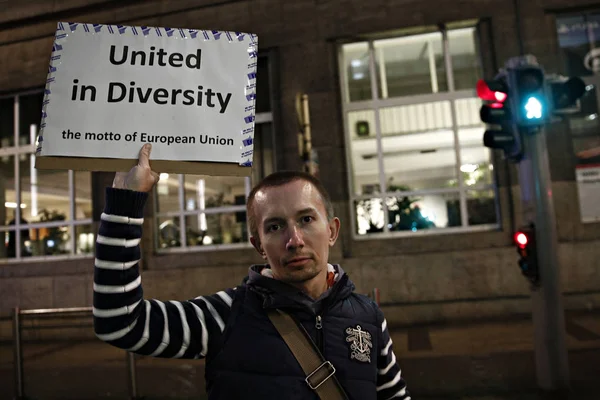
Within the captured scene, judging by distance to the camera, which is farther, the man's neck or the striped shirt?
the man's neck

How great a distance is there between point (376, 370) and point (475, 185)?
765cm

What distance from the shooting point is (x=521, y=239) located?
4891 mm

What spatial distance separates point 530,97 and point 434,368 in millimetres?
3253

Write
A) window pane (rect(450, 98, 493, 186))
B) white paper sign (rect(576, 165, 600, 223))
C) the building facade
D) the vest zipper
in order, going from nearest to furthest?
the vest zipper < the building facade < white paper sign (rect(576, 165, 600, 223)) < window pane (rect(450, 98, 493, 186))

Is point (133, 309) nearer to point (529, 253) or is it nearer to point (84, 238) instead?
point (529, 253)

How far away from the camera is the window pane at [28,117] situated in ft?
34.9

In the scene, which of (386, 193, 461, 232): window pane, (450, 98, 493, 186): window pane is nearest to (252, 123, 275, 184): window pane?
(386, 193, 461, 232): window pane

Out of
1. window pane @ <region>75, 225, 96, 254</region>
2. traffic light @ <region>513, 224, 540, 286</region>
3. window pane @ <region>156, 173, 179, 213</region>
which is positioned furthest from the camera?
window pane @ <region>75, 225, 96, 254</region>

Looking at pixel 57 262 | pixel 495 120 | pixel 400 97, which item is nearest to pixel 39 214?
pixel 57 262

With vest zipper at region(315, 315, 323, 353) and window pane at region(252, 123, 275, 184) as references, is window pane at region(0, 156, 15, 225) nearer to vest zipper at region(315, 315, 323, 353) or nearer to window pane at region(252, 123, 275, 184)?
window pane at region(252, 123, 275, 184)

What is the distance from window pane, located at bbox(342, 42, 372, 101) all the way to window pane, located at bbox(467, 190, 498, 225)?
9.24 ft

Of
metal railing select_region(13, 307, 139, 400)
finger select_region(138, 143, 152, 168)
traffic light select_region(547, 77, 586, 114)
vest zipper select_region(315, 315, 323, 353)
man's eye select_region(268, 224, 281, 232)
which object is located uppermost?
traffic light select_region(547, 77, 586, 114)

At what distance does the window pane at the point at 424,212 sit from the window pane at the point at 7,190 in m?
8.50

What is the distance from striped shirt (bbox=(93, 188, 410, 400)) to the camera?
1479mm
